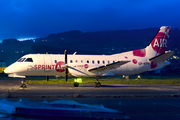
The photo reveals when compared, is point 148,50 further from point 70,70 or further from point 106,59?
point 70,70

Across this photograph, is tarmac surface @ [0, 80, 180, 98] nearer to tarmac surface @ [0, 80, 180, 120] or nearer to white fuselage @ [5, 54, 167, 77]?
tarmac surface @ [0, 80, 180, 120]

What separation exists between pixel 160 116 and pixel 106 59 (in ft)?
56.9

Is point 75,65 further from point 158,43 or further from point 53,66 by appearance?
point 158,43

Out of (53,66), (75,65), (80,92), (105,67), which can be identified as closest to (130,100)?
(80,92)

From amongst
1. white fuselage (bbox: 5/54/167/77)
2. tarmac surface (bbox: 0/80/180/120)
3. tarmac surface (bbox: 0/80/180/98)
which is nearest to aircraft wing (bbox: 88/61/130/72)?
white fuselage (bbox: 5/54/167/77)

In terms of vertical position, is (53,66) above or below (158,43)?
below

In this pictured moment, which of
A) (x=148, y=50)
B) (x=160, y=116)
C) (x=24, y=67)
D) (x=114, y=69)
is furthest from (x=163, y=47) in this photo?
(x=160, y=116)

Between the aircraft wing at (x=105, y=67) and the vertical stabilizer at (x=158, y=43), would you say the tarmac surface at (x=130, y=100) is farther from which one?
the vertical stabilizer at (x=158, y=43)

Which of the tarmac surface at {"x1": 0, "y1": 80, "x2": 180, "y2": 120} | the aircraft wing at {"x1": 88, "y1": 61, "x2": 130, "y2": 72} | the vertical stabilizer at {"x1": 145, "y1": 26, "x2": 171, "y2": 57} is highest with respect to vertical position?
the vertical stabilizer at {"x1": 145, "y1": 26, "x2": 171, "y2": 57}

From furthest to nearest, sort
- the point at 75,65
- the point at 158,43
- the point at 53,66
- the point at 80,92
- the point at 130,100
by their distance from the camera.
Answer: the point at 158,43 < the point at 53,66 < the point at 75,65 < the point at 80,92 < the point at 130,100

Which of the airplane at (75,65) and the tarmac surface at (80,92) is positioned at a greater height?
the airplane at (75,65)

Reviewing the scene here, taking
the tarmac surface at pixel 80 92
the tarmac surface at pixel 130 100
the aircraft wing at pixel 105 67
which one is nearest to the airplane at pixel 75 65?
the aircraft wing at pixel 105 67

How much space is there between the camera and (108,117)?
7602 millimetres

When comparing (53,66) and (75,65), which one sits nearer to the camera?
(75,65)
